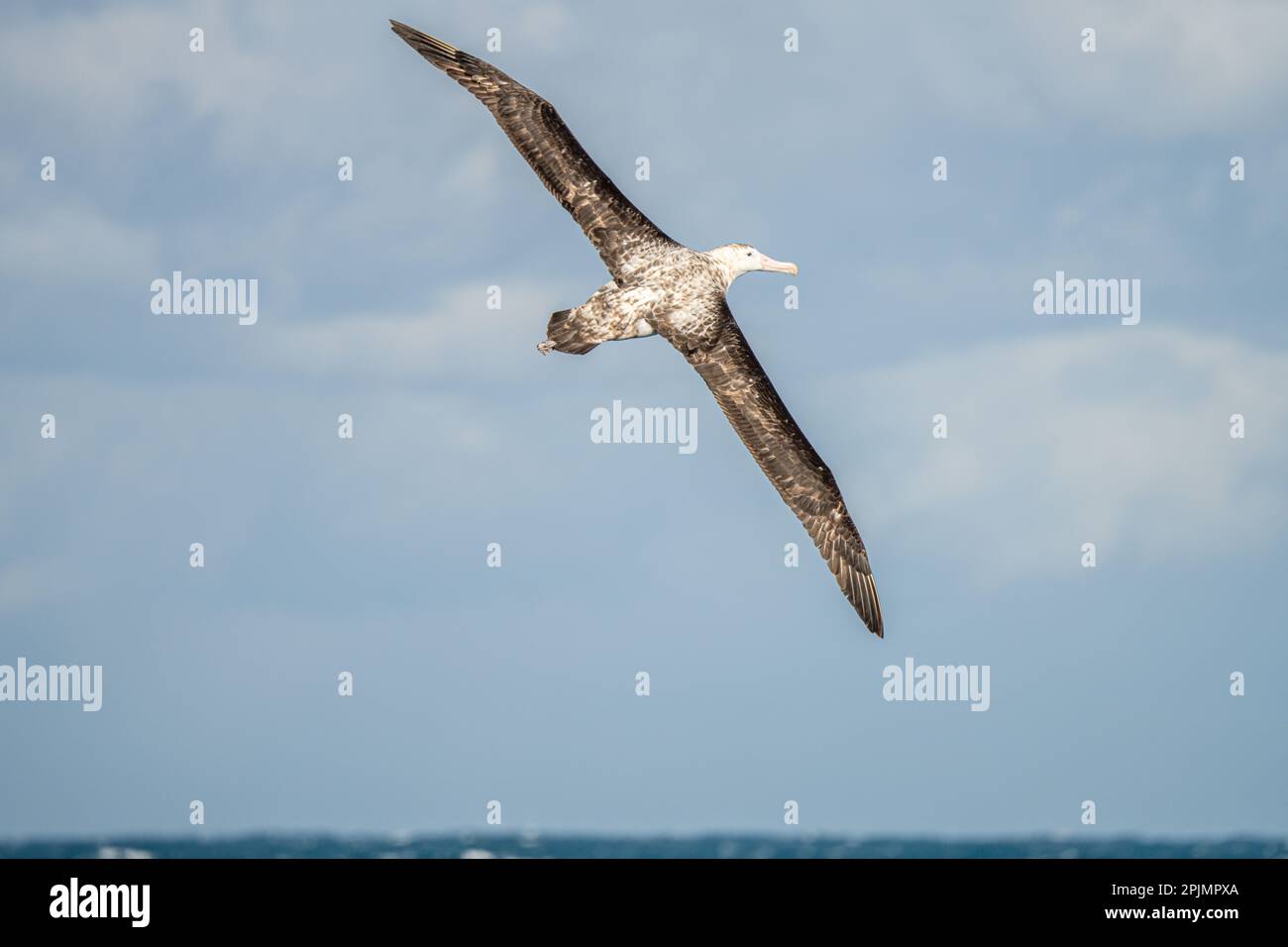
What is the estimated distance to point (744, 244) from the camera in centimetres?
2694

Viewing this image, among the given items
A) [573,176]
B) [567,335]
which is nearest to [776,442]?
[567,335]

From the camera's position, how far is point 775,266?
27.4 m

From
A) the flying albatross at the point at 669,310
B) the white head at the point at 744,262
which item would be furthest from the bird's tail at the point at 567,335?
the white head at the point at 744,262

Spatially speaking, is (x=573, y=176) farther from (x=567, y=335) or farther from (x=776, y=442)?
(x=776, y=442)

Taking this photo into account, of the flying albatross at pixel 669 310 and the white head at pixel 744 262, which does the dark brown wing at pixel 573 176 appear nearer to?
the flying albatross at pixel 669 310

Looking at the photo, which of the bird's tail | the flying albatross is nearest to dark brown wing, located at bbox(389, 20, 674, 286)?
the flying albatross

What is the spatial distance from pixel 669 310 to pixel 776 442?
259cm

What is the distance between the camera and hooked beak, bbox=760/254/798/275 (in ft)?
89.6

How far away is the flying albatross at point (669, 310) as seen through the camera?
24.8 meters

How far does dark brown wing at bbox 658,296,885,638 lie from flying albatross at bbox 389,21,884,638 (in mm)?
14

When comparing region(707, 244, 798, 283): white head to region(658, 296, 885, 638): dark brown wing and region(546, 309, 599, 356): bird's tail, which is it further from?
region(546, 309, 599, 356): bird's tail

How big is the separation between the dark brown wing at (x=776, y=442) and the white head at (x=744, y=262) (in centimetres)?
96
